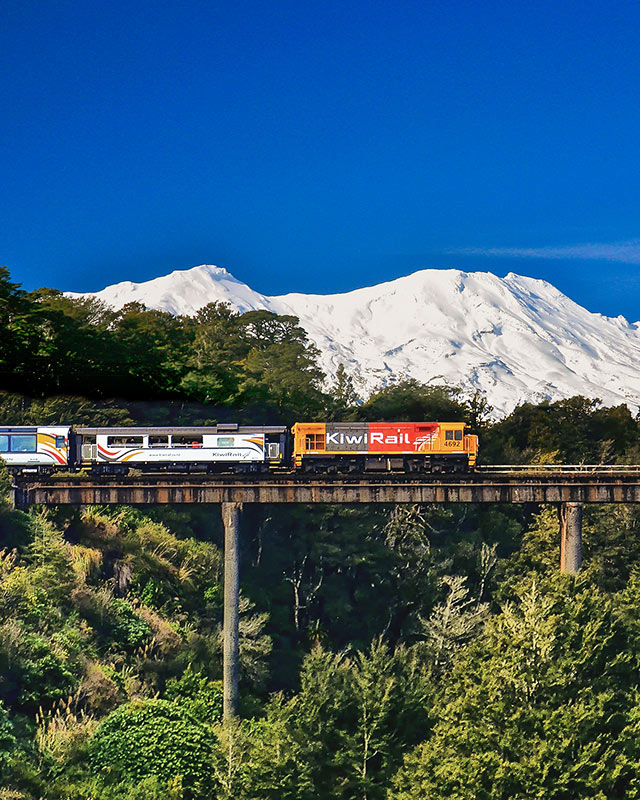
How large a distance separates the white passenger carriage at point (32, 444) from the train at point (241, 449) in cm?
6

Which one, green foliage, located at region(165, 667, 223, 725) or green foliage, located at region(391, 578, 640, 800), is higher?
green foliage, located at region(391, 578, 640, 800)

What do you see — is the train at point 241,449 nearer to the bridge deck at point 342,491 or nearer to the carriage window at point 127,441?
the carriage window at point 127,441

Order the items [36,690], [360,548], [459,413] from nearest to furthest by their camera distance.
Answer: [36,690], [360,548], [459,413]

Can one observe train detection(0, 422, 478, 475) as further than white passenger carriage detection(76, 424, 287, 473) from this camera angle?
No

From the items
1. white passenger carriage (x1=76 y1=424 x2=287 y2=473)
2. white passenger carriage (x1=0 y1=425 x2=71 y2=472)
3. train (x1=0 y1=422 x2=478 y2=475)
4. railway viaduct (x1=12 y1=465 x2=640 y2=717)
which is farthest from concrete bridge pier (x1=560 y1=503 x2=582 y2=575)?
white passenger carriage (x1=0 y1=425 x2=71 y2=472)

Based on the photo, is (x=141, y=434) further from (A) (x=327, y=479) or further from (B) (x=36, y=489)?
(A) (x=327, y=479)

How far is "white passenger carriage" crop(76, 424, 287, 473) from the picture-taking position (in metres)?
61.4

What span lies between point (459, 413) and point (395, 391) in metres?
7.19

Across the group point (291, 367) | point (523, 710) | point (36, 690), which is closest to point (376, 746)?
point (523, 710)

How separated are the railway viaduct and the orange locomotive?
865cm

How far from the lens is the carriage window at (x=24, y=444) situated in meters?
60.1

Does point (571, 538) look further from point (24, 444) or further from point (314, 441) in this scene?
point (24, 444)

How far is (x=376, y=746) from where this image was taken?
38750 millimetres

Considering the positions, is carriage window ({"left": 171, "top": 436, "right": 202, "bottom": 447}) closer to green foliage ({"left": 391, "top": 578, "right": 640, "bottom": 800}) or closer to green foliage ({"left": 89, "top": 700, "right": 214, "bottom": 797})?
green foliage ({"left": 89, "top": 700, "right": 214, "bottom": 797})
